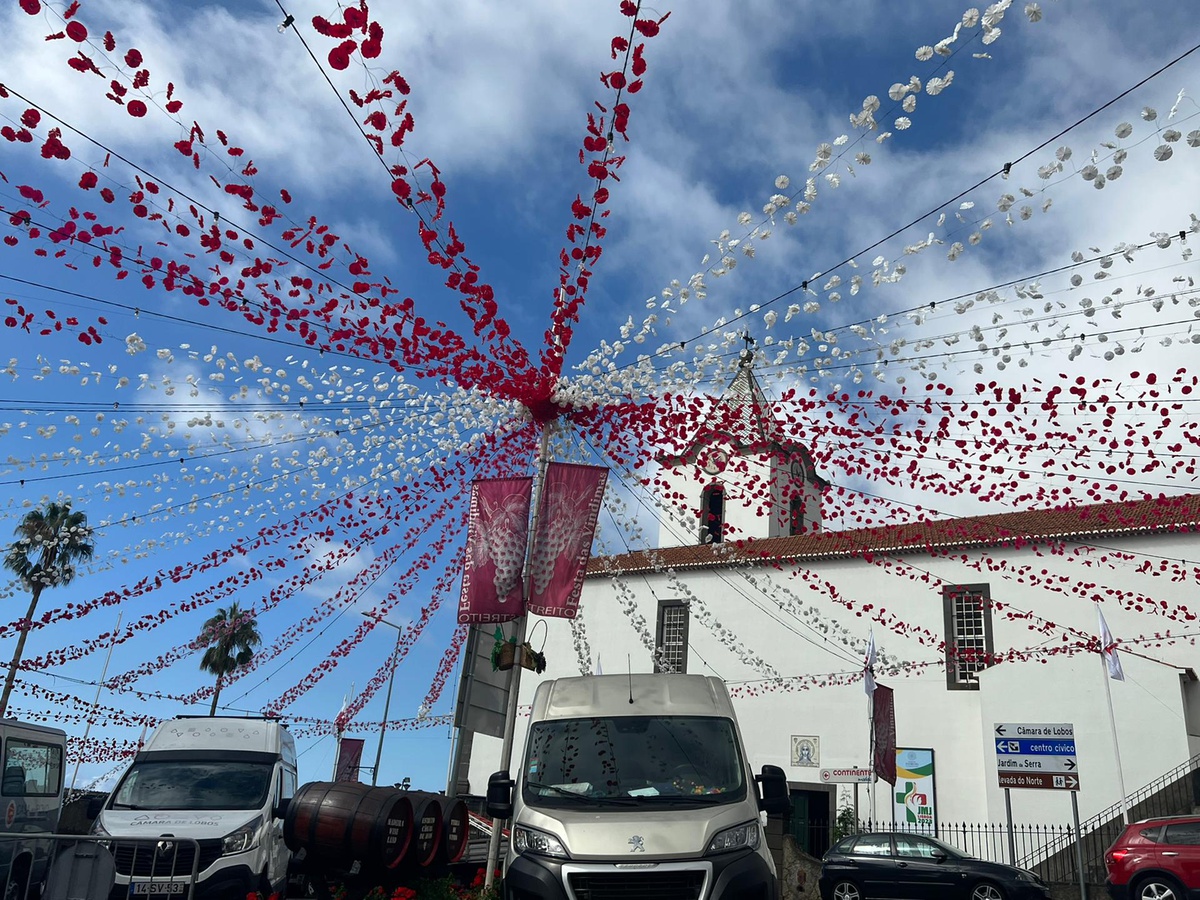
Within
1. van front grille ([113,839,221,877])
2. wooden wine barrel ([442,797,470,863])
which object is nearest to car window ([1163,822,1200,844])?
wooden wine barrel ([442,797,470,863])

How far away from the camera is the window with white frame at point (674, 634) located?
32.4 m

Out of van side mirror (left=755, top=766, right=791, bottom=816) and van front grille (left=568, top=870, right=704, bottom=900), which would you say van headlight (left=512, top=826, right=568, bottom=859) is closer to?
van front grille (left=568, top=870, right=704, bottom=900)

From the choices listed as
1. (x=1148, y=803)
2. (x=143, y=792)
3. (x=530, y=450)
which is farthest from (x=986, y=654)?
(x=143, y=792)

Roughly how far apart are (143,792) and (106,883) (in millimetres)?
3993

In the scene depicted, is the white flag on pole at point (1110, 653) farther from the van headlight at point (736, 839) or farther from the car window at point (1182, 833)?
the van headlight at point (736, 839)

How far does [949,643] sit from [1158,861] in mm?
12464

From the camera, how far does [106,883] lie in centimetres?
746

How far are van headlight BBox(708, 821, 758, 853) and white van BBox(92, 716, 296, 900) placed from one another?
584cm

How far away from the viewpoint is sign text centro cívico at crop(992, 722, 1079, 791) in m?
16.7

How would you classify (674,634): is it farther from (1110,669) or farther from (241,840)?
(241,840)

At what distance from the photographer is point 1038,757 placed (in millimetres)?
17141

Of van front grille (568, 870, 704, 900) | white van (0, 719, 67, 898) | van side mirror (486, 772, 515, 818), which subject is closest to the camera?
van front grille (568, 870, 704, 900)

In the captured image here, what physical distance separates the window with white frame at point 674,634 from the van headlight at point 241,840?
892 inches

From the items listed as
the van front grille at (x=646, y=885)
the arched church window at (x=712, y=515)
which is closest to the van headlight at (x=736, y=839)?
the van front grille at (x=646, y=885)
